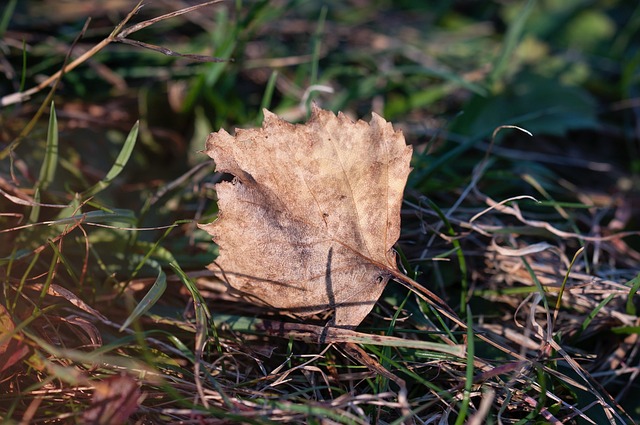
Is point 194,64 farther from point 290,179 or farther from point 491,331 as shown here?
point 491,331

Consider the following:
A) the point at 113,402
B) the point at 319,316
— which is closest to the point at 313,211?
the point at 319,316

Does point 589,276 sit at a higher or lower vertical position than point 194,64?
lower

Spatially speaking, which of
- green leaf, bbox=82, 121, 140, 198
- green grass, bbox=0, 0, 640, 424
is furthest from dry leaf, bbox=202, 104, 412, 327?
green leaf, bbox=82, 121, 140, 198

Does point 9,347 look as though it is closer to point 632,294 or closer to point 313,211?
point 313,211

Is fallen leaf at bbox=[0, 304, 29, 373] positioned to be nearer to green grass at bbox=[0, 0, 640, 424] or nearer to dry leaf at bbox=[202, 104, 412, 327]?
green grass at bbox=[0, 0, 640, 424]

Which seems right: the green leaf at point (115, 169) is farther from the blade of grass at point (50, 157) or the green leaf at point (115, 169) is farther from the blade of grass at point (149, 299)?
the blade of grass at point (149, 299)

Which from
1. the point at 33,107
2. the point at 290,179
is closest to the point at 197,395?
the point at 290,179
